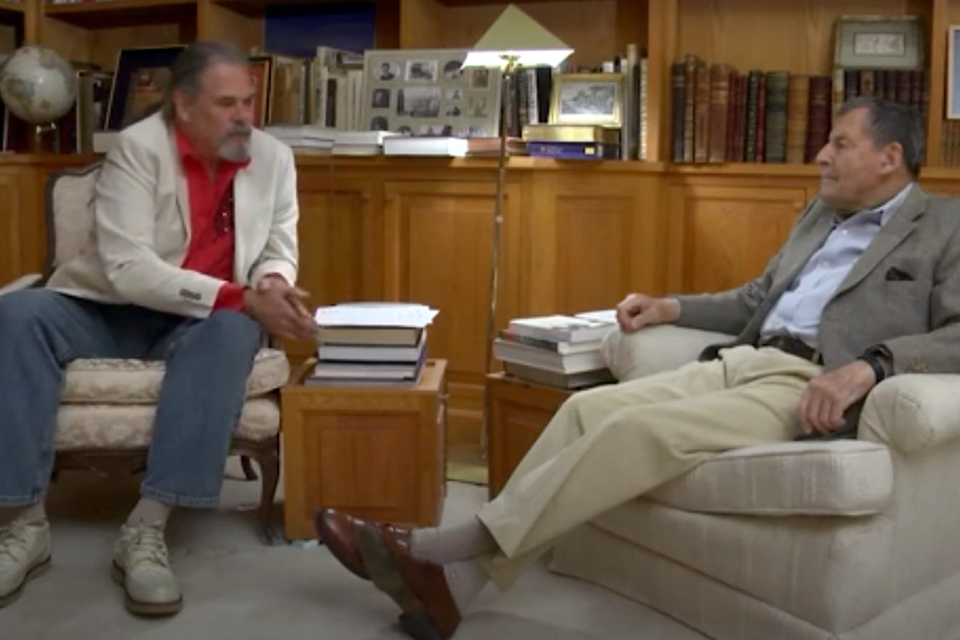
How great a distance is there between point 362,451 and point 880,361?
42.6 inches

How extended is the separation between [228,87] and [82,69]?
1.96 metres

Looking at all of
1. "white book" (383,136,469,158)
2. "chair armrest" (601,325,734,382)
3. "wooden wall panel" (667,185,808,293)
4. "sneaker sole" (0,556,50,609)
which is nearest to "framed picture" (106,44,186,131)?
"white book" (383,136,469,158)

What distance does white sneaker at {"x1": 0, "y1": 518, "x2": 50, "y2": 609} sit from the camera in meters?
2.29

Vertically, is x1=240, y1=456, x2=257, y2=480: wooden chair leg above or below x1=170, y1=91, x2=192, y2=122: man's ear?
below

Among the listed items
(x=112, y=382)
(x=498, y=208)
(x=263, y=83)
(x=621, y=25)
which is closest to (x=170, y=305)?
(x=112, y=382)

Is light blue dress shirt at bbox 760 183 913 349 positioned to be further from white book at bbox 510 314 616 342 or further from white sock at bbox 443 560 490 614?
white sock at bbox 443 560 490 614

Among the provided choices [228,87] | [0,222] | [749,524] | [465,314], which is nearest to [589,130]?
[465,314]

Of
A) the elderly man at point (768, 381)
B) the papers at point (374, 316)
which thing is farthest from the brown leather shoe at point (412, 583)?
the papers at point (374, 316)

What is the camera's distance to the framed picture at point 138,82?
167 inches

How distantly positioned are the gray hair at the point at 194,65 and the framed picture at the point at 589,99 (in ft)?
4.14

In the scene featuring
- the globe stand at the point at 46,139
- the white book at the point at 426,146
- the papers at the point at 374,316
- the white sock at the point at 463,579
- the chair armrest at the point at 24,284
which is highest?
the globe stand at the point at 46,139

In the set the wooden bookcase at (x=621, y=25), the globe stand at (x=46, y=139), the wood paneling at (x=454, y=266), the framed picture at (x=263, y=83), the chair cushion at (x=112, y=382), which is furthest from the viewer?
the globe stand at (x=46, y=139)

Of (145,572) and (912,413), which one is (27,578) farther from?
(912,413)

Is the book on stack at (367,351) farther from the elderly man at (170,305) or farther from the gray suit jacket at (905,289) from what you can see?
the gray suit jacket at (905,289)
